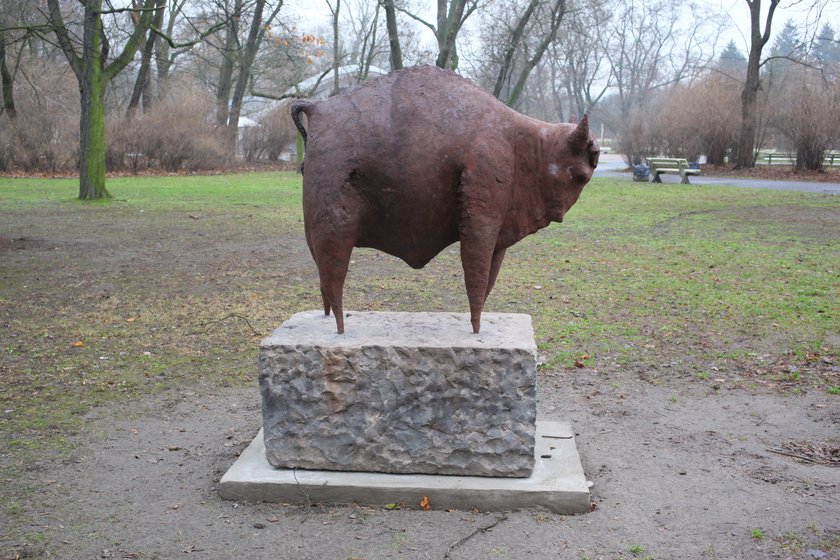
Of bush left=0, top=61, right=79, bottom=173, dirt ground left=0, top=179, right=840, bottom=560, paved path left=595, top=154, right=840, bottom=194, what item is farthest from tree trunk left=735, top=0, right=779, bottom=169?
dirt ground left=0, top=179, right=840, bottom=560

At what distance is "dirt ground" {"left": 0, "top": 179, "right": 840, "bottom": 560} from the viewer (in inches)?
163

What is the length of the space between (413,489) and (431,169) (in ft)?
6.18

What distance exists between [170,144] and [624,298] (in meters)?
25.8

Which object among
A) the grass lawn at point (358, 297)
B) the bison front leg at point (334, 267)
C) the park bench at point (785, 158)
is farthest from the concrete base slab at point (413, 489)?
the park bench at point (785, 158)

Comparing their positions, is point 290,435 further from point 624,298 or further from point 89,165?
point 89,165

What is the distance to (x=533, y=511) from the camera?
4.54 meters

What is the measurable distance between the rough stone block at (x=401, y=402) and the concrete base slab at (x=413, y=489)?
0.08 m

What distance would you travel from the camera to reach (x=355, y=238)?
15.5 ft

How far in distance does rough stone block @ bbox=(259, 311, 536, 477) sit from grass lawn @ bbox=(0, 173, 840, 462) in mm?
1896

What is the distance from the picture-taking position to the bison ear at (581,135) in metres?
4.52

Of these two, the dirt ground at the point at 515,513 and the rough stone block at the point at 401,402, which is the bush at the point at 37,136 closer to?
the dirt ground at the point at 515,513

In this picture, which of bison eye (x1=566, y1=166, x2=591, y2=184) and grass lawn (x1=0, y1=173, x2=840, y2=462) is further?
grass lawn (x1=0, y1=173, x2=840, y2=462)

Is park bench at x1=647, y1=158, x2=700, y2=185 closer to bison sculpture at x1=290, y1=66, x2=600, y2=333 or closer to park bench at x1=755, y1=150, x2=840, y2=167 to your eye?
park bench at x1=755, y1=150, x2=840, y2=167

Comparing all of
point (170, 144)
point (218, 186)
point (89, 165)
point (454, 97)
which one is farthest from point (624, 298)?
point (170, 144)
